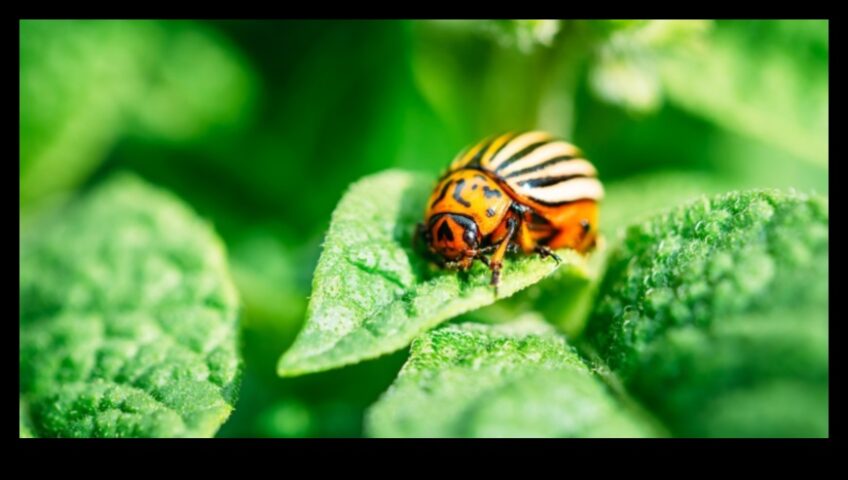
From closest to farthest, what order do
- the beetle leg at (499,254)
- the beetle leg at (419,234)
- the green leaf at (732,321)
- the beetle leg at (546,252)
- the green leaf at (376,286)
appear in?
the green leaf at (732,321)
the green leaf at (376,286)
the beetle leg at (499,254)
the beetle leg at (546,252)
the beetle leg at (419,234)

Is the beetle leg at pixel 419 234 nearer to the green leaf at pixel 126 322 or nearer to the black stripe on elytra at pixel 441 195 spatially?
the black stripe on elytra at pixel 441 195

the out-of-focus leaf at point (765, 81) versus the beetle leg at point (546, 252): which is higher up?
the out-of-focus leaf at point (765, 81)

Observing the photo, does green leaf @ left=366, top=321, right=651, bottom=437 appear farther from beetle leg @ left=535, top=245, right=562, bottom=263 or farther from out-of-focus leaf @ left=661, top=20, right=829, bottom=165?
out-of-focus leaf @ left=661, top=20, right=829, bottom=165

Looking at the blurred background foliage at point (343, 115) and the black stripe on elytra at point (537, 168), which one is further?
the blurred background foliage at point (343, 115)

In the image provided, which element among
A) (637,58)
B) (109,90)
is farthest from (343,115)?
(637,58)

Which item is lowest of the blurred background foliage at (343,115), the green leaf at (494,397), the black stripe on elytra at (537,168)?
the green leaf at (494,397)

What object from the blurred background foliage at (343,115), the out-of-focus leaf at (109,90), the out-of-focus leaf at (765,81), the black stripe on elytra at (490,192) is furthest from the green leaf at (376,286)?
the out-of-focus leaf at (109,90)

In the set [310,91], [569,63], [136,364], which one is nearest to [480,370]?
[136,364]
